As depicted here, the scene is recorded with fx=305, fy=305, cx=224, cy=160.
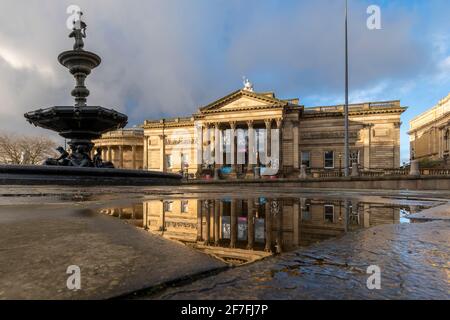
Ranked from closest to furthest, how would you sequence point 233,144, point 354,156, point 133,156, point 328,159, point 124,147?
point 354,156, point 328,159, point 233,144, point 133,156, point 124,147

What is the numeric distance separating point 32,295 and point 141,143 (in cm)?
7024

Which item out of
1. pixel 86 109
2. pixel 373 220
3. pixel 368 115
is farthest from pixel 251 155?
pixel 373 220

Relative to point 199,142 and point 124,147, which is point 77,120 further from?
point 124,147

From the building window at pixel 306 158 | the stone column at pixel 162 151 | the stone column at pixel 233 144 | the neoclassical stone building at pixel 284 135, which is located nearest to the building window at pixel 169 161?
the stone column at pixel 162 151

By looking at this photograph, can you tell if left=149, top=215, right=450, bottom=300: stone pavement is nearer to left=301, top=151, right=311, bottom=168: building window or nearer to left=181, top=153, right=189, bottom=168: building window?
left=301, top=151, right=311, bottom=168: building window

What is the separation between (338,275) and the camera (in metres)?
1.32

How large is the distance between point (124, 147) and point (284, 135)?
125ft

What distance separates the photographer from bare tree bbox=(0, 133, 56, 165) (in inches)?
2019

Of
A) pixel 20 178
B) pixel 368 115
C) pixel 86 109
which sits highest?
pixel 368 115

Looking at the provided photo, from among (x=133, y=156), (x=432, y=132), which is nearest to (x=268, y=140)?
(x=133, y=156)
